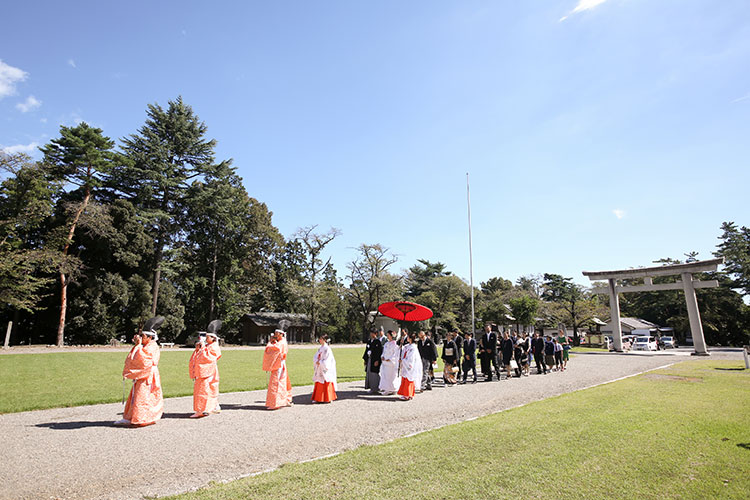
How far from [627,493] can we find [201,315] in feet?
152

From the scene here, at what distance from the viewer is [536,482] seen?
14.7 feet

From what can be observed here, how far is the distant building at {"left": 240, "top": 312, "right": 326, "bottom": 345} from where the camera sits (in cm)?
4684

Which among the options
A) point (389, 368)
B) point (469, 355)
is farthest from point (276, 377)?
point (469, 355)

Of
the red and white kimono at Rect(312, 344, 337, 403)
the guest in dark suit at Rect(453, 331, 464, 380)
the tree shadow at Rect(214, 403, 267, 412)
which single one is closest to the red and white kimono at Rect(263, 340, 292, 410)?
the tree shadow at Rect(214, 403, 267, 412)

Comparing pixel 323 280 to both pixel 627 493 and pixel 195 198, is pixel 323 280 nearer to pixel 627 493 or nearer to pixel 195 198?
pixel 195 198

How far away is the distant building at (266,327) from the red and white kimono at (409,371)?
36.6 meters

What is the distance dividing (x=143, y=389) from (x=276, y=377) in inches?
107

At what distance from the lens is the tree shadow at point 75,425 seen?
23.4 ft

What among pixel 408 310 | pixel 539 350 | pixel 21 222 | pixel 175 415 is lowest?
pixel 175 415

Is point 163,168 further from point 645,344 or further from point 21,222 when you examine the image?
point 645,344

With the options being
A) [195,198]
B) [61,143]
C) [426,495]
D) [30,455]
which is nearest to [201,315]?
[195,198]

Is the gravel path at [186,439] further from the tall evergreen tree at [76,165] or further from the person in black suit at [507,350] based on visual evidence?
the tall evergreen tree at [76,165]

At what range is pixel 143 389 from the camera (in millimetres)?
7559

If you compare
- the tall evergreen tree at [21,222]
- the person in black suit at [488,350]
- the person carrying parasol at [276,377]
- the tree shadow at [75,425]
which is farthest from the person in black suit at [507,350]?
the tall evergreen tree at [21,222]
